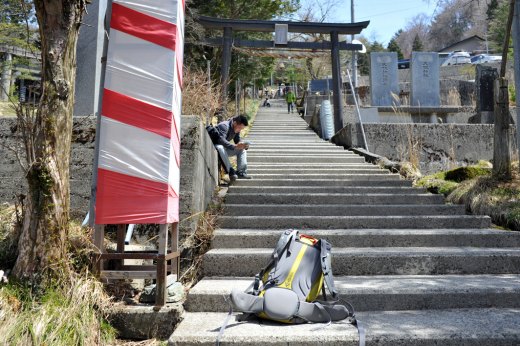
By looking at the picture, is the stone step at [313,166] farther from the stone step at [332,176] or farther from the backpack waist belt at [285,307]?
the backpack waist belt at [285,307]

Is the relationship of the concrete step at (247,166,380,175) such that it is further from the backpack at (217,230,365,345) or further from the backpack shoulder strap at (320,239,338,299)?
the backpack shoulder strap at (320,239,338,299)

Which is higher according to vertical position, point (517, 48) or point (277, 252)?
point (517, 48)

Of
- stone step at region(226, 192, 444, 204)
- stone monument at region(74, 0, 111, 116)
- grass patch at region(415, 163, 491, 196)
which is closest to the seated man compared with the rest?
stone step at region(226, 192, 444, 204)

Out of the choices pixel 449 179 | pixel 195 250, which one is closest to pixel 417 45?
pixel 449 179

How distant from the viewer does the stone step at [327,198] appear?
5.18 m

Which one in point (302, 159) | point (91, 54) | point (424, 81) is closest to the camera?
point (91, 54)

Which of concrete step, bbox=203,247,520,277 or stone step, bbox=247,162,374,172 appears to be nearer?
concrete step, bbox=203,247,520,277

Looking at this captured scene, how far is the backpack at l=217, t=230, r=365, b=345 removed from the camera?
2633 millimetres

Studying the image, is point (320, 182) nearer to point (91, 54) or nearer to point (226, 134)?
point (226, 134)

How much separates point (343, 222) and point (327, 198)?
2.60ft

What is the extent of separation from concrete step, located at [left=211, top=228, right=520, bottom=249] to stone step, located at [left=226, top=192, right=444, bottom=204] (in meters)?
1.07

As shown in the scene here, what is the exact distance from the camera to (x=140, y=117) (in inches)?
116

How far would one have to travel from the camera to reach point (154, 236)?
3.71m

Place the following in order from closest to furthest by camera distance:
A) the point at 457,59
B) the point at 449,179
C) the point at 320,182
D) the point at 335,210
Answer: the point at 335,210, the point at 320,182, the point at 449,179, the point at 457,59
